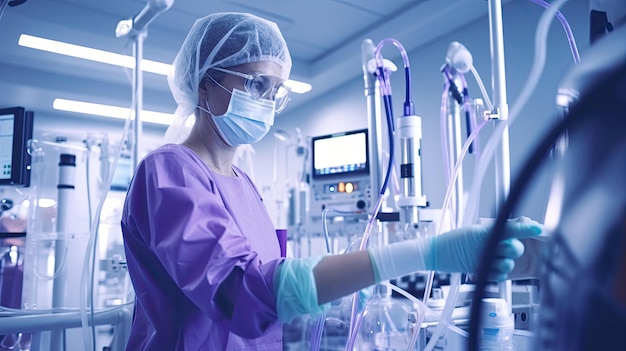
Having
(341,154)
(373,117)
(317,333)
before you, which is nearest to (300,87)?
(341,154)

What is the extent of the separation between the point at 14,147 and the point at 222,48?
1.11 m

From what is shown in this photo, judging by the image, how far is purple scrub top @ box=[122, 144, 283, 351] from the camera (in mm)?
842

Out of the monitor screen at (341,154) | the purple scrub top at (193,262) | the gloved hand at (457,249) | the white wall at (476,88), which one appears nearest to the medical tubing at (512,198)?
the gloved hand at (457,249)

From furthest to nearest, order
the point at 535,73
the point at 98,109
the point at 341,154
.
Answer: the point at 98,109 → the point at 341,154 → the point at 535,73

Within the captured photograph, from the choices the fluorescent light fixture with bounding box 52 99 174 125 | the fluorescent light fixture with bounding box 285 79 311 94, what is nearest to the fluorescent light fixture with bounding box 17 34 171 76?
the fluorescent light fixture with bounding box 52 99 174 125

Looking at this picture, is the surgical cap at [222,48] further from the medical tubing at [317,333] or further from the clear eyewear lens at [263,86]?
the medical tubing at [317,333]

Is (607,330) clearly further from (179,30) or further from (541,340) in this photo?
(179,30)

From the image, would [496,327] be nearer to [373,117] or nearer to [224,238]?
[224,238]

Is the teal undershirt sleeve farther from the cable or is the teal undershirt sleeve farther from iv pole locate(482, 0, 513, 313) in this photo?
iv pole locate(482, 0, 513, 313)

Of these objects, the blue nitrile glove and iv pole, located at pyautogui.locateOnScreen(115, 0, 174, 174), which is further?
iv pole, located at pyautogui.locateOnScreen(115, 0, 174, 174)

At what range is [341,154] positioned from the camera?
2984 mm

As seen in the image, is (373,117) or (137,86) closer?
(137,86)

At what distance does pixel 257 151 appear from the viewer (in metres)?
6.60

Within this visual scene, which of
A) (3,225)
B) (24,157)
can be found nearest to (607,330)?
(24,157)
